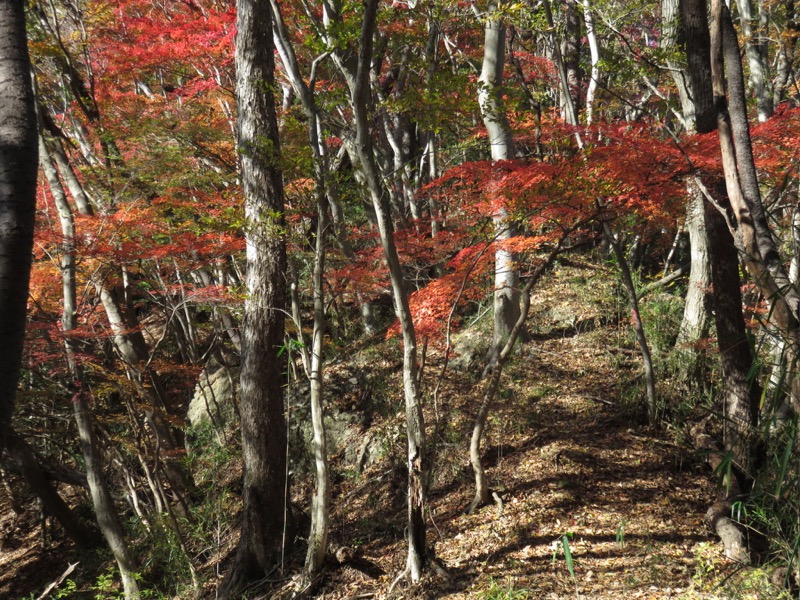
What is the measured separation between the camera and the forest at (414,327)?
4.16 metres

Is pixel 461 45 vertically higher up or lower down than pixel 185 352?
higher up

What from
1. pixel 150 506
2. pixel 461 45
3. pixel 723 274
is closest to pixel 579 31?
pixel 461 45

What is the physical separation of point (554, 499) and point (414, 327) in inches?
92.6

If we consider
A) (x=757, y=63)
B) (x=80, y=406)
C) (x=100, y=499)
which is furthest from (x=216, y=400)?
(x=757, y=63)

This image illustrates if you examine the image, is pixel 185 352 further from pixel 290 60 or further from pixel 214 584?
pixel 290 60

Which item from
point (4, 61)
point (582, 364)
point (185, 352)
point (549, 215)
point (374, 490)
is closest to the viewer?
point (4, 61)

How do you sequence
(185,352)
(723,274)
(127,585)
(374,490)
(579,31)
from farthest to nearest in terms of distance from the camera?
(185,352)
(579,31)
(374,490)
(127,585)
(723,274)

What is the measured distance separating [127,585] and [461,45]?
12.5 m

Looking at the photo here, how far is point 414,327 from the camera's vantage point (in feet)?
18.7

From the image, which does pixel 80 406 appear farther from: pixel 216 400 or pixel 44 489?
pixel 216 400

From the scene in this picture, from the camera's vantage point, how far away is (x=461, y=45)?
40.8ft

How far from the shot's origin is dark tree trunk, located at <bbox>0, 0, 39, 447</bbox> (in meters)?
1.40

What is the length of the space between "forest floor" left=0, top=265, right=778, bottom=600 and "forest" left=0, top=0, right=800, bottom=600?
0.03 metres

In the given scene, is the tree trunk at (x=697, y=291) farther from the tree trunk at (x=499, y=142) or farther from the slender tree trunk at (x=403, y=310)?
the slender tree trunk at (x=403, y=310)
